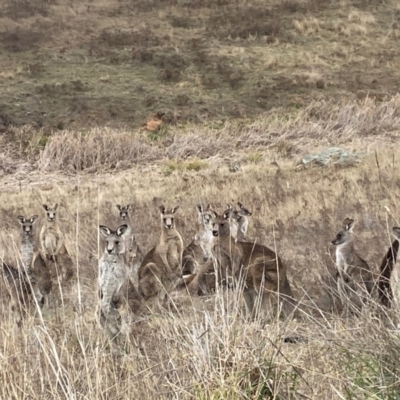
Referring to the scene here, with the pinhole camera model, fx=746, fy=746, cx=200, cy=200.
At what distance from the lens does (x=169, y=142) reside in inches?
886

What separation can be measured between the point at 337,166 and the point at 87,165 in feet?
23.2

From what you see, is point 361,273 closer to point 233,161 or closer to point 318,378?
point 318,378

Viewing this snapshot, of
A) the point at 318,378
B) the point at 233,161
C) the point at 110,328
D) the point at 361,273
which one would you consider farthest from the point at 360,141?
the point at 318,378

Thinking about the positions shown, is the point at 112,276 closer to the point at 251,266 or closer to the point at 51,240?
the point at 251,266

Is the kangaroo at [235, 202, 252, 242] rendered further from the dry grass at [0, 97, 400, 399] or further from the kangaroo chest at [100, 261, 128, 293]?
the kangaroo chest at [100, 261, 128, 293]

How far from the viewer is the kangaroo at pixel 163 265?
752 centimetres

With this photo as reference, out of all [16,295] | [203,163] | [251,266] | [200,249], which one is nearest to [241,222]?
[200,249]

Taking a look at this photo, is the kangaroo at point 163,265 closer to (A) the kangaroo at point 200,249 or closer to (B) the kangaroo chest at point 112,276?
(A) the kangaroo at point 200,249

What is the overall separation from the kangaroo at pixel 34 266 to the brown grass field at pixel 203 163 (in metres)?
0.23

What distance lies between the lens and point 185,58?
31.7 meters

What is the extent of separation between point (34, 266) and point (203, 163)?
11071mm

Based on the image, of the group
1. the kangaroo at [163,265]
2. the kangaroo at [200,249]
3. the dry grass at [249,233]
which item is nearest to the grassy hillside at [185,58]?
the dry grass at [249,233]

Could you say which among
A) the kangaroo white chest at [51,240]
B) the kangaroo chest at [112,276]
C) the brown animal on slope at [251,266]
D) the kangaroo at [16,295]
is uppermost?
the kangaroo at [16,295]

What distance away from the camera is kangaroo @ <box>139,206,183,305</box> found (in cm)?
752
